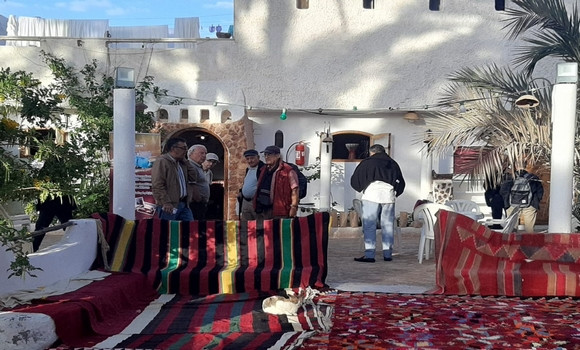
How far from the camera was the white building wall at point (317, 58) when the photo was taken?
13719mm

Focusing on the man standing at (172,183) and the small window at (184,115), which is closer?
the man standing at (172,183)

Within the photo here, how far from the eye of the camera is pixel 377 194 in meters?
8.52

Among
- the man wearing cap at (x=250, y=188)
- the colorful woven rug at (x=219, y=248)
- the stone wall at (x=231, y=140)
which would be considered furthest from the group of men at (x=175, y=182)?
the stone wall at (x=231, y=140)

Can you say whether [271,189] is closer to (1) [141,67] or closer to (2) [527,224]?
(2) [527,224]

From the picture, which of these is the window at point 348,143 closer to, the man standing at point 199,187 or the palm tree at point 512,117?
the palm tree at point 512,117

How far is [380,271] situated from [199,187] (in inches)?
86.9

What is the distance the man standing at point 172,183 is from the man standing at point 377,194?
2.10 m

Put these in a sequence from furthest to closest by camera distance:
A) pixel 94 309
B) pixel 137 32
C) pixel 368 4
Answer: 1. pixel 137 32
2. pixel 368 4
3. pixel 94 309

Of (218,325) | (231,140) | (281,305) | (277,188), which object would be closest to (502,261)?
(281,305)

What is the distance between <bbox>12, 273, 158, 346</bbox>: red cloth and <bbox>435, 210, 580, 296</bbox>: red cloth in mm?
2655

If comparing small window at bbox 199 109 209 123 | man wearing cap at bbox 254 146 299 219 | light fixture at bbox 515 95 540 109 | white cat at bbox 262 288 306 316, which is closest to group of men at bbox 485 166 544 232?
light fixture at bbox 515 95 540 109

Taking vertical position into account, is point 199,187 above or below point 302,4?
below

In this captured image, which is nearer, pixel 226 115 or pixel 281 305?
pixel 281 305

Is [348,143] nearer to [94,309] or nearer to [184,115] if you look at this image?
[184,115]
